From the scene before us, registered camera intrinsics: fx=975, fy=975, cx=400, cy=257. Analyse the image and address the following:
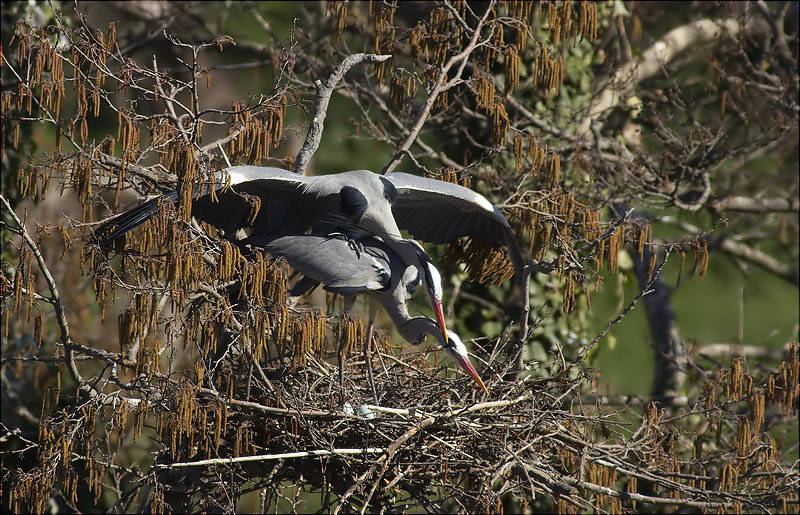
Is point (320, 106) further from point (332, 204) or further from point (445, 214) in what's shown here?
point (445, 214)

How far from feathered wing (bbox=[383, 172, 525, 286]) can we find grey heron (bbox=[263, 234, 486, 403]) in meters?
0.22

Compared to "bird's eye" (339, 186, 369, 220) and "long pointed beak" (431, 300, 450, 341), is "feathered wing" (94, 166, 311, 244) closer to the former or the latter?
"bird's eye" (339, 186, 369, 220)

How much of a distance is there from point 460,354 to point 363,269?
0.44 metres

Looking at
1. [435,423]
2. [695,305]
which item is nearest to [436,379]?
[435,423]

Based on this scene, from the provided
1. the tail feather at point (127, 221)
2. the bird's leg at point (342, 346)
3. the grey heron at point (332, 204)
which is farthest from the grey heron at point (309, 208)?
the bird's leg at point (342, 346)

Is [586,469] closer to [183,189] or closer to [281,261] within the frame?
[281,261]

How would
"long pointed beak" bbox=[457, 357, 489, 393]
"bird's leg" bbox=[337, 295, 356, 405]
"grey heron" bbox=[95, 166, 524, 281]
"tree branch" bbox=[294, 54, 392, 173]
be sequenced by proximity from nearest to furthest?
"bird's leg" bbox=[337, 295, 356, 405]
"grey heron" bbox=[95, 166, 524, 281]
"long pointed beak" bbox=[457, 357, 489, 393]
"tree branch" bbox=[294, 54, 392, 173]

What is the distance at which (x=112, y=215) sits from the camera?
114 inches

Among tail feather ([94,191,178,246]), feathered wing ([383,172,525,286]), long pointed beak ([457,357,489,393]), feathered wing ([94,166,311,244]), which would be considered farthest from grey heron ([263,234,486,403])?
tail feather ([94,191,178,246])

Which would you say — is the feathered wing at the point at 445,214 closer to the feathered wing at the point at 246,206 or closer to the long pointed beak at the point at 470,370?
the feathered wing at the point at 246,206

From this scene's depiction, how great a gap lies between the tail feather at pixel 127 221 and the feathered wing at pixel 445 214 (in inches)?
32.4

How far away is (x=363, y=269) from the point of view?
3.23 m

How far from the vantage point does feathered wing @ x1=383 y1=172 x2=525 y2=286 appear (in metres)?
3.33

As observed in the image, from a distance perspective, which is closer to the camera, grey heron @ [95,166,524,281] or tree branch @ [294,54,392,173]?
grey heron @ [95,166,524,281]
